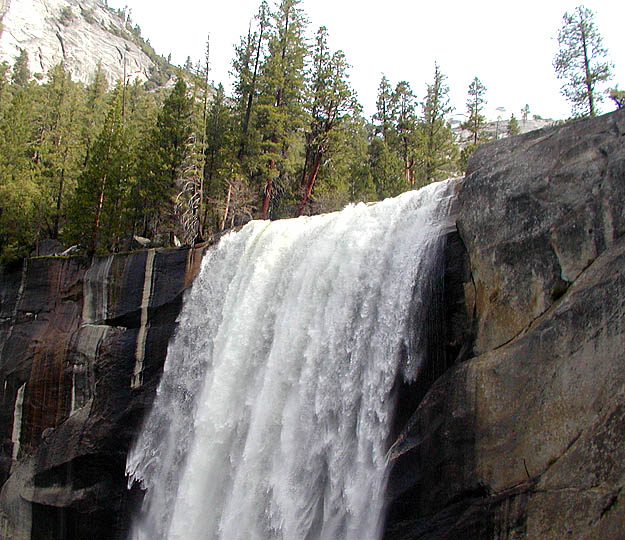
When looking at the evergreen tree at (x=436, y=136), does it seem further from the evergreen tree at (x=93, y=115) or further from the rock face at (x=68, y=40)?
the rock face at (x=68, y=40)

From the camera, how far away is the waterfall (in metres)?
10.4

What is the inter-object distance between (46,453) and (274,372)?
A: 11262 millimetres

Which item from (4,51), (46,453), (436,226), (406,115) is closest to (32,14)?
(4,51)

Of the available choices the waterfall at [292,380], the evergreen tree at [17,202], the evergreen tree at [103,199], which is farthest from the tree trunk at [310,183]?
the evergreen tree at [17,202]

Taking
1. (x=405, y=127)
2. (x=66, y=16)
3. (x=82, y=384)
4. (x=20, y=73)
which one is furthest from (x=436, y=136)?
(x=66, y=16)

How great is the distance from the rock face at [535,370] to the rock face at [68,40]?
91804 mm

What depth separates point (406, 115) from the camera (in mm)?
33469

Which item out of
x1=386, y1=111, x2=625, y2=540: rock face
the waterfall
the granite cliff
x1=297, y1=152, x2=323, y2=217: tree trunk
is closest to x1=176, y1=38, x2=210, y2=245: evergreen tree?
x1=297, y1=152, x2=323, y2=217: tree trunk

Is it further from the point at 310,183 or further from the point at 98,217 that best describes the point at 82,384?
the point at 310,183

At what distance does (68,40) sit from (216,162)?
104330 millimetres

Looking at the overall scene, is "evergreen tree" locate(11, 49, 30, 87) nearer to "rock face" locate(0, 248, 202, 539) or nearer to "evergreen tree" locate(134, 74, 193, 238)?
"evergreen tree" locate(134, 74, 193, 238)

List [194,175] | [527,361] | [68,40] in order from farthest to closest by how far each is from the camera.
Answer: [68,40] → [194,175] → [527,361]

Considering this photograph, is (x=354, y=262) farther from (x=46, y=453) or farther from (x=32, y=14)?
(x=32, y=14)

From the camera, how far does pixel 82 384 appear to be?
1906 centimetres
